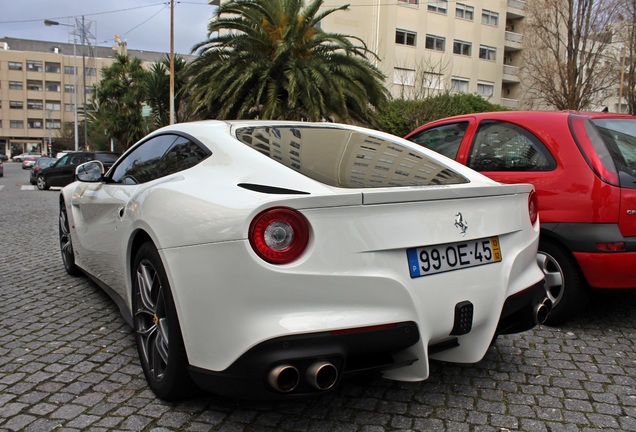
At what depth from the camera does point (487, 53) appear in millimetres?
41906

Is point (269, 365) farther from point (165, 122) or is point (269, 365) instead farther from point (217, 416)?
point (165, 122)

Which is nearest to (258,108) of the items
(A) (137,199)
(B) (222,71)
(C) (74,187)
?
(B) (222,71)

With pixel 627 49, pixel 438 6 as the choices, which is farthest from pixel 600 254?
pixel 438 6

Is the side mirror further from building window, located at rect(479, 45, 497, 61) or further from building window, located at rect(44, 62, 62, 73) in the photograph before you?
building window, located at rect(44, 62, 62, 73)

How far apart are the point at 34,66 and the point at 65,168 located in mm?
Result: 80745

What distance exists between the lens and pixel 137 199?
288cm

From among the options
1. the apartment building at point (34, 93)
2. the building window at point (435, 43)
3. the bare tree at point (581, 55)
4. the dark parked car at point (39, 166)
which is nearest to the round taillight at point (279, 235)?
the dark parked car at point (39, 166)

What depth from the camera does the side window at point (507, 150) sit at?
383 cm

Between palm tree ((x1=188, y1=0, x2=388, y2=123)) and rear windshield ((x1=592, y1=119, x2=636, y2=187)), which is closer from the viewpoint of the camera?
rear windshield ((x1=592, y1=119, x2=636, y2=187))

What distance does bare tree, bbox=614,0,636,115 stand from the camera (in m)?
28.0

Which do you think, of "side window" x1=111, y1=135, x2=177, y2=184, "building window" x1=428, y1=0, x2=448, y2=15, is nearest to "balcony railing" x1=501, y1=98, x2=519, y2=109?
"building window" x1=428, y1=0, x2=448, y2=15

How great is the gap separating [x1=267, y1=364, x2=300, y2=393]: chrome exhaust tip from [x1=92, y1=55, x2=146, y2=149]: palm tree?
1255 inches

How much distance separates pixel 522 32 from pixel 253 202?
160 ft

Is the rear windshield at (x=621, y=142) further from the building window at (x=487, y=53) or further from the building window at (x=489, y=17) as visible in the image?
the building window at (x=489, y=17)
